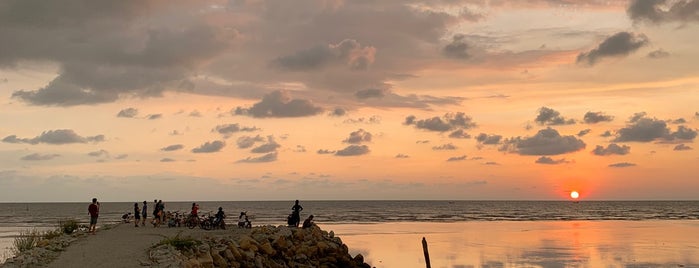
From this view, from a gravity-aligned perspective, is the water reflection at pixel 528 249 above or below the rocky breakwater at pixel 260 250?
below

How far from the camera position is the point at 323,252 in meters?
32.1

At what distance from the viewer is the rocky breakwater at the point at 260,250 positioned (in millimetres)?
23297

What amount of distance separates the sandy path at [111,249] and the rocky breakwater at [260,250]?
797 millimetres

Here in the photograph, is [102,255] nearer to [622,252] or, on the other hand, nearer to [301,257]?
[301,257]

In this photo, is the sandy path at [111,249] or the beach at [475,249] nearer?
the sandy path at [111,249]

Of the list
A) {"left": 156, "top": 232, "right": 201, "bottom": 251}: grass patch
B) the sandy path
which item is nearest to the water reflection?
the sandy path

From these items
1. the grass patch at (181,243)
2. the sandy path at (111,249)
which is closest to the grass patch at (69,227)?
the sandy path at (111,249)

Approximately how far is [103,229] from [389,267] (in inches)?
628

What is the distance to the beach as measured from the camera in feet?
81.9

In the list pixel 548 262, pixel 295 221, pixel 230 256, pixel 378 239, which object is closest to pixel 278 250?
A: pixel 230 256

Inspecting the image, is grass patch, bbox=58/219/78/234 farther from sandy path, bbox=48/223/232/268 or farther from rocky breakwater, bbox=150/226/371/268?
rocky breakwater, bbox=150/226/371/268

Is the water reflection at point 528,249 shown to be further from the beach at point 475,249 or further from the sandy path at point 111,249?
the sandy path at point 111,249

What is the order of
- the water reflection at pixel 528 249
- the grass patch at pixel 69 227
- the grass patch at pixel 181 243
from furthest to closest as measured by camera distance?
the water reflection at pixel 528 249, the grass patch at pixel 69 227, the grass patch at pixel 181 243

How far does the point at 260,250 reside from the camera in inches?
1142
